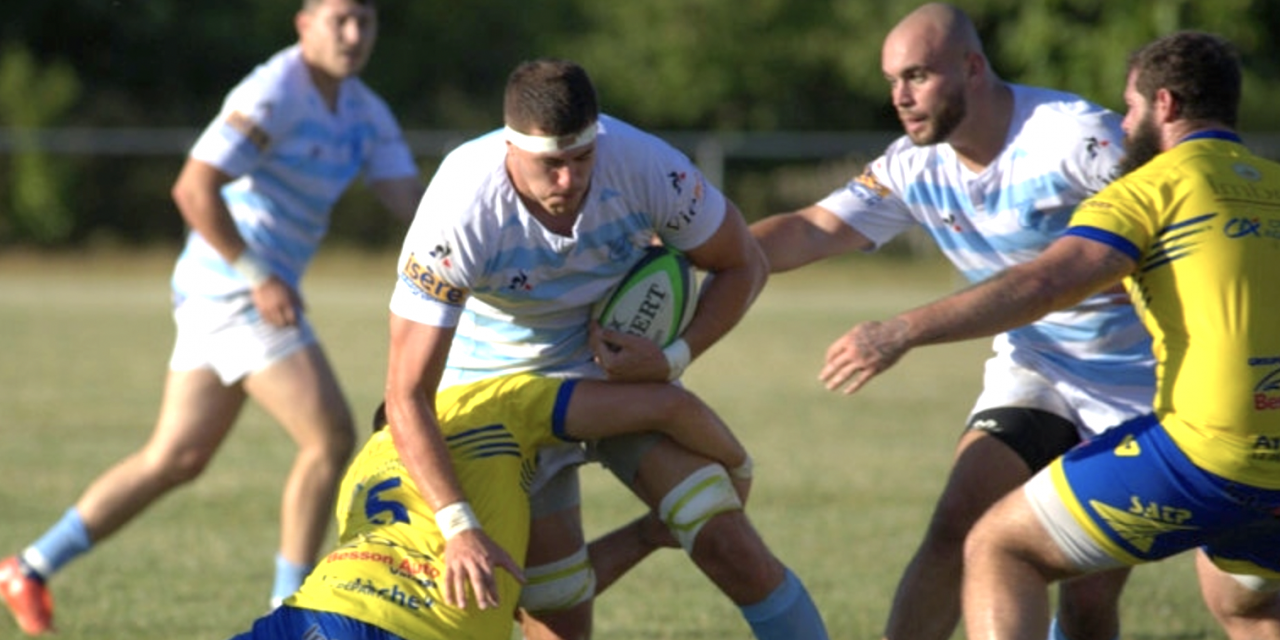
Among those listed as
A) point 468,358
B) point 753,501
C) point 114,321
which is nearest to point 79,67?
point 114,321

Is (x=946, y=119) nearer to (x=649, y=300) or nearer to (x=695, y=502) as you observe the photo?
(x=649, y=300)

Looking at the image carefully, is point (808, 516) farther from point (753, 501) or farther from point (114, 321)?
point (114, 321)

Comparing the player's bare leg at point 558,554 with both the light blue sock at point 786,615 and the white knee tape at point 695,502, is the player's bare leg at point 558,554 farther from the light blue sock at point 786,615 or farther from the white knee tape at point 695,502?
the light blue sock at point 786,615

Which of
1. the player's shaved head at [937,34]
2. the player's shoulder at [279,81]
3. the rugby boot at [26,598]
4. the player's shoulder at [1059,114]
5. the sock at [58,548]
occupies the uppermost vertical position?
the player's shaved head at [937,34]

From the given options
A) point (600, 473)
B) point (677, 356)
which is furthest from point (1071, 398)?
point (600, 473)

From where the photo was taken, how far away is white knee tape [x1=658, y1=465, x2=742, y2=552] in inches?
195

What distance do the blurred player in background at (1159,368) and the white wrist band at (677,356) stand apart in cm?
98

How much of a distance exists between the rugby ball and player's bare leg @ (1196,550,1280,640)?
4.78ft

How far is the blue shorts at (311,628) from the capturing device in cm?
439

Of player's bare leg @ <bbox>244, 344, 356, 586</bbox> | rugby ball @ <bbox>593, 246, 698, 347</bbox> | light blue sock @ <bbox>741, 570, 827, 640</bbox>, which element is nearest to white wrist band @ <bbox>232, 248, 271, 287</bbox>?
player's bare leg @ <bbox>244, 344, 356, 586</bbox>

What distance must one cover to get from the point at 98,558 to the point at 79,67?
23.9 m

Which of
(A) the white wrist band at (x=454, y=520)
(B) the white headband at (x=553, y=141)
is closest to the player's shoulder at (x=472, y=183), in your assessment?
(B) the white headband at (x=553, y=141)

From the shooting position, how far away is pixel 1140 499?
4.19 meters

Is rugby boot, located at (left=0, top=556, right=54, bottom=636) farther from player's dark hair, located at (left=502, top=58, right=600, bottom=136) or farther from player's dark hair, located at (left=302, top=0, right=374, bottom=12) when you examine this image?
player's dark hair, located at (left=502, top=58, right=600, bottom=136)
